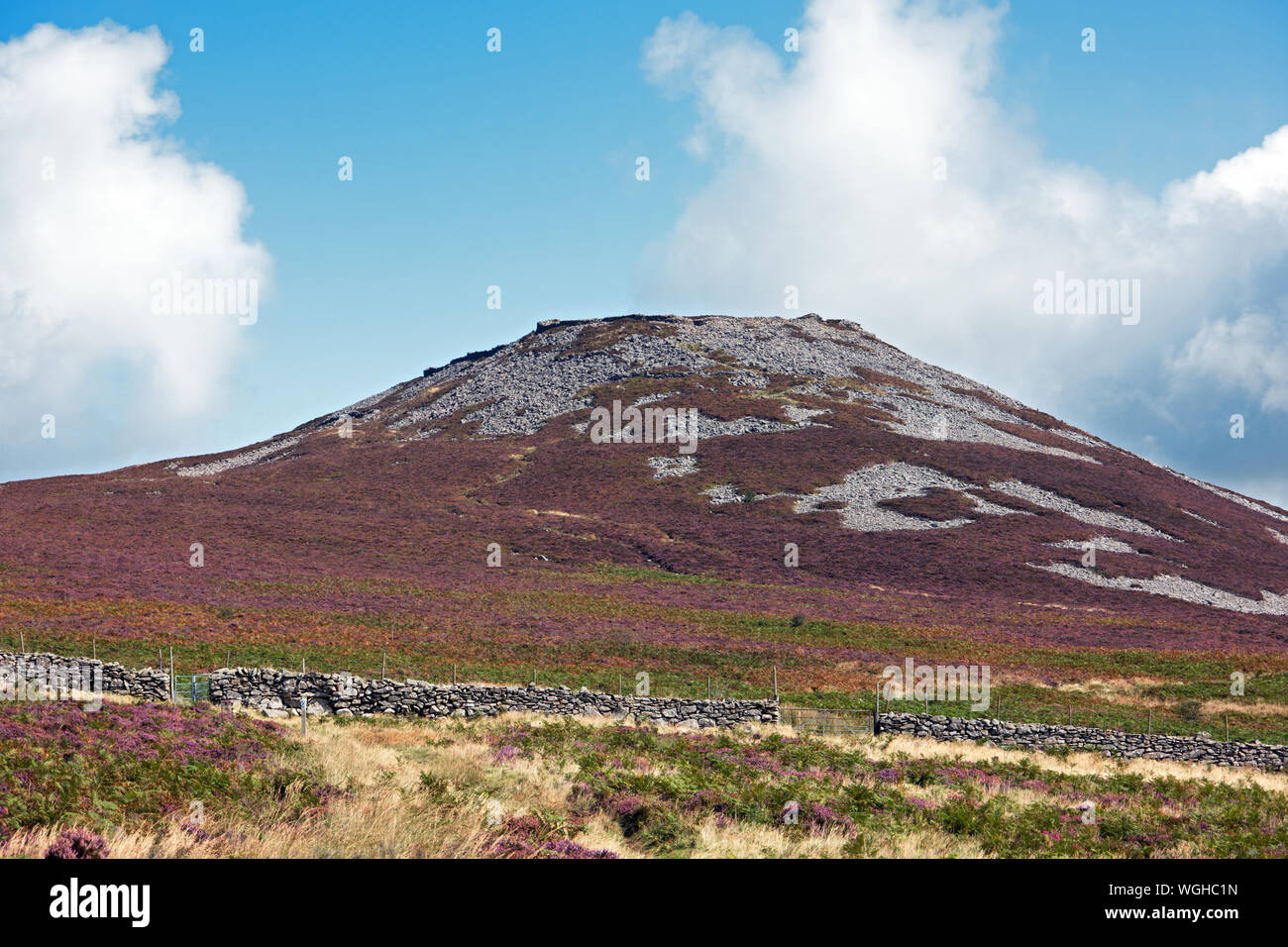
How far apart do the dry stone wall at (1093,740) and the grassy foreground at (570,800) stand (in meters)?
6.63

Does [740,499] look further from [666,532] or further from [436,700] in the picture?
[436,700]

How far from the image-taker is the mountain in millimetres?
52875

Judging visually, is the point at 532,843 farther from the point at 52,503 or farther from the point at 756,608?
the point at 52,503

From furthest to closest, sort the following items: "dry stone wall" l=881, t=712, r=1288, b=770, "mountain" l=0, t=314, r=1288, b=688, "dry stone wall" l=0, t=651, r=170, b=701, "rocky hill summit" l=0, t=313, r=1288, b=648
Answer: "rocky hill summit" l=0, t=313, r=1288, b=648
"mountain" l=0, t=314, r=1288, b=688
"dry stone wall" l=881, t=712, r=1288, b=770
"dry stone wall" l=0, t=651, r=170, b=701

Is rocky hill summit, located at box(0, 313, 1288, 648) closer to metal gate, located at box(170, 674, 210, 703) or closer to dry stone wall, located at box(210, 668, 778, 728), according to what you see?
metal gate, located at box(170, 674, 210, 703)

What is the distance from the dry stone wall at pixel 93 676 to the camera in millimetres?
29656

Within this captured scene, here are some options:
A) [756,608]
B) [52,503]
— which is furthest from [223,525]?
[756,608]

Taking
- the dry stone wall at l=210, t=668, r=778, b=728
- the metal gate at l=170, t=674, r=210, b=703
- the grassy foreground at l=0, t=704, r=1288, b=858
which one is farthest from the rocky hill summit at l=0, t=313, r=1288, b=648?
the grassy foreground at l=0, t=704, r=1288, b=858

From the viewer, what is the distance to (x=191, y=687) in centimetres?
3070

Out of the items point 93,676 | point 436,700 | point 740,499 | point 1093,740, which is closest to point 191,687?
point 93,676

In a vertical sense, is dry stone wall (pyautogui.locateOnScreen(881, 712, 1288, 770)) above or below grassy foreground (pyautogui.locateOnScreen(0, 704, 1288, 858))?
below

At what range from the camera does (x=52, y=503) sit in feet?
262

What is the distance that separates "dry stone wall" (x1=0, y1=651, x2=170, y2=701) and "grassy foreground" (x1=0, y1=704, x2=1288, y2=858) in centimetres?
928
